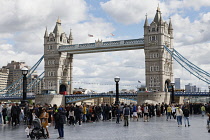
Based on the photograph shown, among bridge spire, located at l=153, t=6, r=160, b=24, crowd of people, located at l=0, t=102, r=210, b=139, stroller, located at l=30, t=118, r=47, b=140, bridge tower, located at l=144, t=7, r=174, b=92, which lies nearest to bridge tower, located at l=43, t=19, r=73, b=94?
bridge tower, located at l=144, t=7, r=174, b=92

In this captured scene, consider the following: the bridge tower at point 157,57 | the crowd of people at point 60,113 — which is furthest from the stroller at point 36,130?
the bridge tower at point 157,57

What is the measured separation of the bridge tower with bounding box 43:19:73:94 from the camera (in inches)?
3460

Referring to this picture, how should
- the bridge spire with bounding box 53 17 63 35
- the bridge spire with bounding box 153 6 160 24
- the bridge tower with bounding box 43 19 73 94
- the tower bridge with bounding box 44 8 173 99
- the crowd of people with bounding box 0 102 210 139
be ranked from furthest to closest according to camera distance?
1. the bridge spire with bounding box 53 17 63 35
2. the bridge tower with bounding box 43 19 73 94
3. the bridge spire with bounding box 153 6 160 24
4. the tower bridge with bounding box 44 8 173 99
5. the crowd of people with bounding box 0 102 210 139

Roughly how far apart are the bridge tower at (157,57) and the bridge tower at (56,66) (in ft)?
72.4

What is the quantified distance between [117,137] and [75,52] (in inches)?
2750

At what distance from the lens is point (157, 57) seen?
247ft

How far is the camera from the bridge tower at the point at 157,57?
245ft

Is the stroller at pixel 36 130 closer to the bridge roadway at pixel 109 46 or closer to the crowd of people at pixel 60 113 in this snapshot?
the crowd of people at pixel 60 113

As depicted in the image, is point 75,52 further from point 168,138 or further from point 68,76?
point 168,138

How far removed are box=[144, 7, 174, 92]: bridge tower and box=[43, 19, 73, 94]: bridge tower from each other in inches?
869

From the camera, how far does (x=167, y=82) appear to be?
255 ft

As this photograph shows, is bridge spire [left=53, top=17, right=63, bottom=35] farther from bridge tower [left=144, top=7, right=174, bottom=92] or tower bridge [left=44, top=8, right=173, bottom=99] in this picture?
bridge tower [left=144, top=7, right=174, bottom=92]

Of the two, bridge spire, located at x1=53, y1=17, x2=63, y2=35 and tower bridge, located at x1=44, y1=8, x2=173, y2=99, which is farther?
bridge spire, located at x1=53, y1=17, x2=63, y2=35

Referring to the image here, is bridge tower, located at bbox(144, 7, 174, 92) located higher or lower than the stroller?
higher
